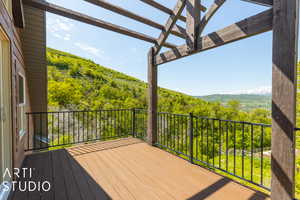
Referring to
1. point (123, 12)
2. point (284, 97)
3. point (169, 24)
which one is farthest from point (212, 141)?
point (123, 12)

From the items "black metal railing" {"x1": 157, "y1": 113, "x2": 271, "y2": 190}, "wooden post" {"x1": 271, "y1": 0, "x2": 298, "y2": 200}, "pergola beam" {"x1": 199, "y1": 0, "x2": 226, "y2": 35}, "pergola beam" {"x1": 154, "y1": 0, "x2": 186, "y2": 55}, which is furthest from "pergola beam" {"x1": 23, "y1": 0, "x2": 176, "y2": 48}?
"wooden post" {"x1": 271, "y1": 0, "x2": 298, "y2": 200}

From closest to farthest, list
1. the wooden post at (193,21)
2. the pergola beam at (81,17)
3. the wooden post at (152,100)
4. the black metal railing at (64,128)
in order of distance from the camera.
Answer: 1. the wooden post at (193,21)
2. the pergola beam at (81,17)
3. the wooden post at (152,100)
4. the black metal railing at (64,128)

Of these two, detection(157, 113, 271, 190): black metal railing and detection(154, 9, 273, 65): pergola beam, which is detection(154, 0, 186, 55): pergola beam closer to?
detection(154, 9, 273, 65): pergola beam

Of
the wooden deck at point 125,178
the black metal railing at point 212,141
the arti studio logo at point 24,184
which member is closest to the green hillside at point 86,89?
the black metal railing at point 212,141

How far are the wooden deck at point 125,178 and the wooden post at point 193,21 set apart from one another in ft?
7.10

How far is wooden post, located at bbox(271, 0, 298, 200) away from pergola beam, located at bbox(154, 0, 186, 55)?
160 centimetres

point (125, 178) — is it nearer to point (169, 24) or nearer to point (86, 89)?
point (169, 24)

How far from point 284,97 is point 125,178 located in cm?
233

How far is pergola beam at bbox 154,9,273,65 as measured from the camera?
1.69 metres

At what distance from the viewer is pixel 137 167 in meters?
2.61

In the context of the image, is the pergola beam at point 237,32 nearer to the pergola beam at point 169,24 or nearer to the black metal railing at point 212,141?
the pergola beam at point 169,24

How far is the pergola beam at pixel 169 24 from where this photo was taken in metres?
2.75

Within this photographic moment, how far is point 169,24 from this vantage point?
3.09 m

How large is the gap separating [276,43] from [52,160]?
159 inches
